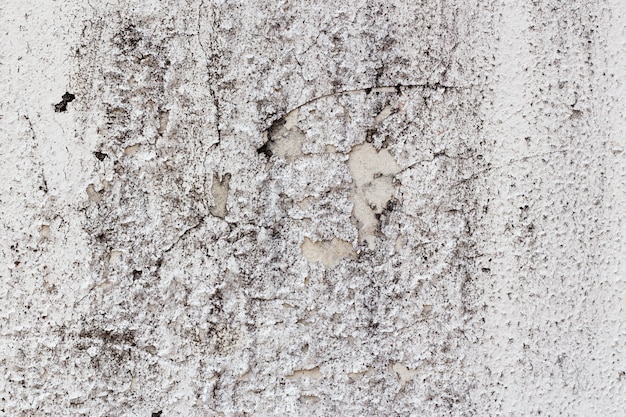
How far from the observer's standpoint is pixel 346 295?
87 cm

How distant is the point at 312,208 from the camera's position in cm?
88

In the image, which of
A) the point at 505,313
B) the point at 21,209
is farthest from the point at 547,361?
the point at 21,209

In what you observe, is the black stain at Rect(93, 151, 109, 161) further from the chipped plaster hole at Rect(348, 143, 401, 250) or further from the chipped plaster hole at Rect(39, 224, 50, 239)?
the chipped plaster hole at Rect(348, 143, 401, 250)

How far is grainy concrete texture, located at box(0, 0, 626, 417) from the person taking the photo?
87 centimetres

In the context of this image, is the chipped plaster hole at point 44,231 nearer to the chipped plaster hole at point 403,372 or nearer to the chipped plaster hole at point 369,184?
the chipped plaster hole at point 369,184

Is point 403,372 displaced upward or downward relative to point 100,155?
downward

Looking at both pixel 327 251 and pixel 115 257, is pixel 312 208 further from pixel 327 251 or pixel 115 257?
pixel 115 257

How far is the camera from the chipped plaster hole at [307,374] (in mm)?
872

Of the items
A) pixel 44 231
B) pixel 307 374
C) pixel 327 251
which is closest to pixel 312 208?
pixel 327 251

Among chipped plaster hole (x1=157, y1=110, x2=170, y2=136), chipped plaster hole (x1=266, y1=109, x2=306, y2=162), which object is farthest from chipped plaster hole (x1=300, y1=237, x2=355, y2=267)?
chipped plaster hole (x1=157, y1=110, x2=170, y2=136)

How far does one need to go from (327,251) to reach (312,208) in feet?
0.26

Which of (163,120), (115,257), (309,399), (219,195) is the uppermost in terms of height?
(163,120)

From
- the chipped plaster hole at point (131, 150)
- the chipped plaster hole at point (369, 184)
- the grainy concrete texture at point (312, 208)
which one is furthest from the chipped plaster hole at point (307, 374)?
the chipped plaster hole at point (131, 150)

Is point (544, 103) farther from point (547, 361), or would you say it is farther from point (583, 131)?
point (547, 361)
